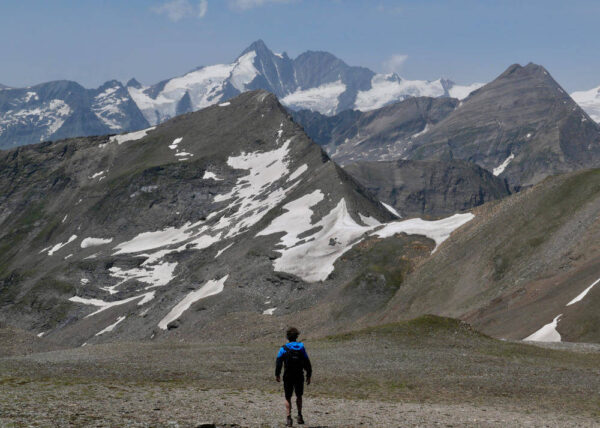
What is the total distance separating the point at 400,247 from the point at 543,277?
97.1 ft

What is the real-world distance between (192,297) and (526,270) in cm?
5309

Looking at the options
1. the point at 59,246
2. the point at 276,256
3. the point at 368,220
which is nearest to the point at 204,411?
the point at 276,256

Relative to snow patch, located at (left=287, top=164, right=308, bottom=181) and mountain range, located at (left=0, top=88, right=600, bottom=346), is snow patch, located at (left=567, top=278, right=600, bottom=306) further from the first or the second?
snow patch, located at (left=287, top=164, right=308, bottom=181)

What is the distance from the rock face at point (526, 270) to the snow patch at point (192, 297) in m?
31.8

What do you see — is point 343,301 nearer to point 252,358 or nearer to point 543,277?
point 543,277

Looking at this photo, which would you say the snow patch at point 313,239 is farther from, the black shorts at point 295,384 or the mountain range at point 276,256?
the black shorts at point 295,384

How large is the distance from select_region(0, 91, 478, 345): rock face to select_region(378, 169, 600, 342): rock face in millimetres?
7531

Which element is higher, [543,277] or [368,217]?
[368,217]

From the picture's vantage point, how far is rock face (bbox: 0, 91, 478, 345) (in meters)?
91.4

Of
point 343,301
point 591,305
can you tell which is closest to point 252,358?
point 591,305

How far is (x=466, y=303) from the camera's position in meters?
71.2

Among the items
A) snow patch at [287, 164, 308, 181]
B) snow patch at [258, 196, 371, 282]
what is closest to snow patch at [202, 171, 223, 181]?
snow patch at [287, 164, 308, 181]

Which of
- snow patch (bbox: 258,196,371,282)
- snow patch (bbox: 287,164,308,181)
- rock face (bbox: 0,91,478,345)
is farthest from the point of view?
snow patch (bbox: 287,164,308,181)

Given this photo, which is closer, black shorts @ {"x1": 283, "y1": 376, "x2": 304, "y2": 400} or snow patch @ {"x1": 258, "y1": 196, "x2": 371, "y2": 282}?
black shorts @ {"x1": 283, "y1": 376, "x2": 304, "y2": 400}
